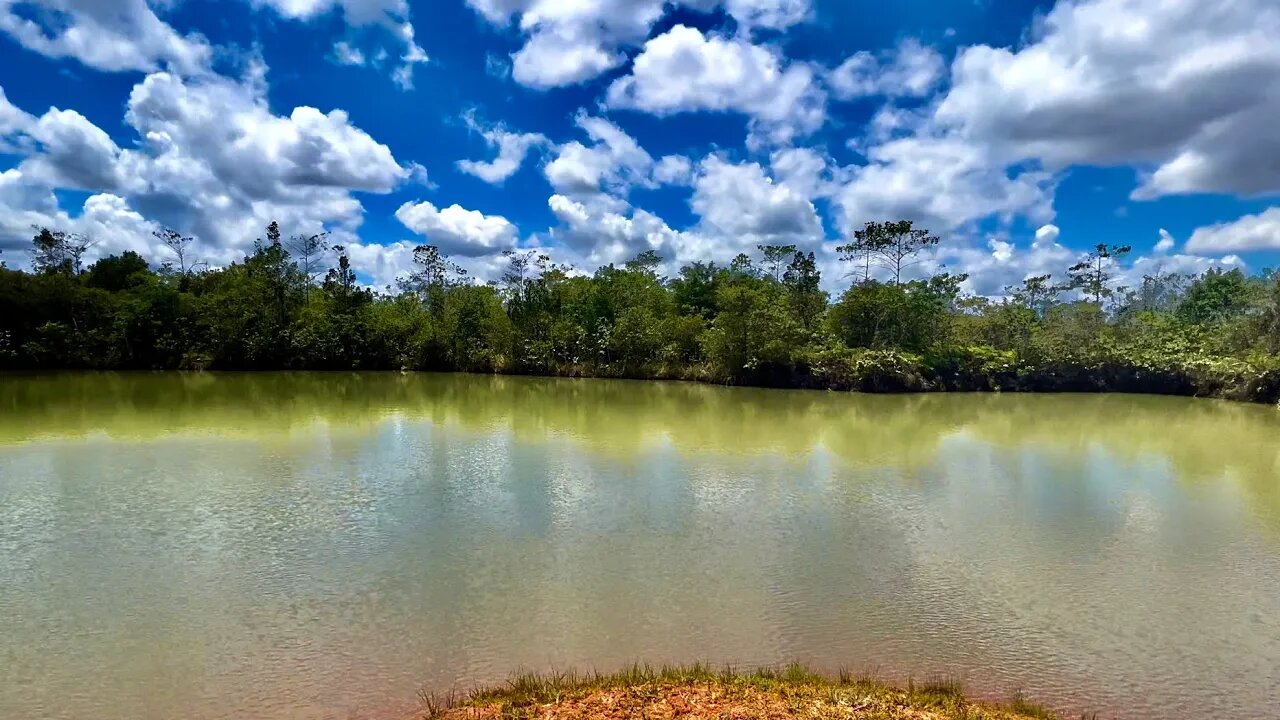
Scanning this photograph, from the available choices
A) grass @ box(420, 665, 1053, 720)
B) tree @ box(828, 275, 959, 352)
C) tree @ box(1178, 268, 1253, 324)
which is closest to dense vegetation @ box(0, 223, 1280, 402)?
tree @ box(828, 275, 959, 352)

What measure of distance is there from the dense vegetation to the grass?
2705cm

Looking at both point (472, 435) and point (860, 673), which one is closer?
point (860, 673)

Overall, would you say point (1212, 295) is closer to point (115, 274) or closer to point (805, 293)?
point (805, 293)

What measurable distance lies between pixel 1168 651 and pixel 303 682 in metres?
7.27

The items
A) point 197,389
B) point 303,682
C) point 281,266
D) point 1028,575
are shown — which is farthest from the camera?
point 281,266

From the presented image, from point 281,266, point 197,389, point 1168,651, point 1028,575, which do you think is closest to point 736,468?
point 1028,575

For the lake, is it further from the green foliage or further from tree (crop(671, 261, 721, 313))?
tree (crop(671, 261, 721, 313))

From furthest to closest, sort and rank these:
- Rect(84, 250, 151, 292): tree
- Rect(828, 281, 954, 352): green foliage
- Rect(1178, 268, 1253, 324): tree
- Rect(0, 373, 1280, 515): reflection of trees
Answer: Rect(1178, 268, 1253, 324): tree → Rect(84, 250, 151, 292): tree → Rect(828, 281, 954, 352): green foliage → Rect(0, 373, 1280, 515): reflection of trees

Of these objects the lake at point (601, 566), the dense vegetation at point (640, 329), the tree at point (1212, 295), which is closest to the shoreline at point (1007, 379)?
the dense vegetation at point (640, 329)

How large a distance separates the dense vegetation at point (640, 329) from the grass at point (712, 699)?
88.8 ft

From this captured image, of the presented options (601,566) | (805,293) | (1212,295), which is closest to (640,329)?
(805,293)

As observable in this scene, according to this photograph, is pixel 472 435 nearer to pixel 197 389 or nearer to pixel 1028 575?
pixel 1028 575

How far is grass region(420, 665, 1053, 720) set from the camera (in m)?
4.33

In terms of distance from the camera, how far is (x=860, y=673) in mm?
5516
